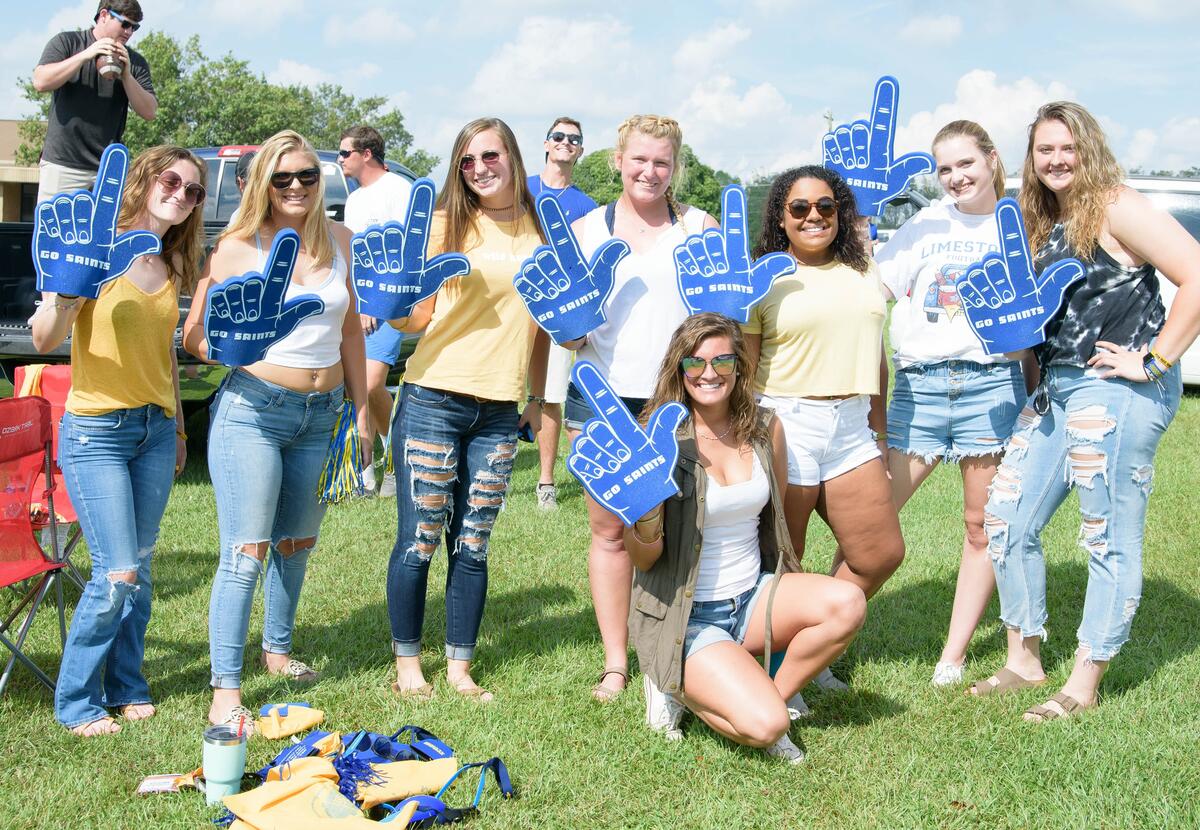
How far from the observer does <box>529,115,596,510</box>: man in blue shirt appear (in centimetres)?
631

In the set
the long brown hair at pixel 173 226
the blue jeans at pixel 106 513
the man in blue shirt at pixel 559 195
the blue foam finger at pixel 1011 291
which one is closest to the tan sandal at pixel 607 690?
the blue jeans at pixel 106 513

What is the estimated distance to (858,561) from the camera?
366cm

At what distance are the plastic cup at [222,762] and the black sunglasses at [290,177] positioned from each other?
160 centimetres

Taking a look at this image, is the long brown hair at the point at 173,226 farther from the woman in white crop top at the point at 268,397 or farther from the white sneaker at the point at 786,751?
the white sneaker at the point at 786,751

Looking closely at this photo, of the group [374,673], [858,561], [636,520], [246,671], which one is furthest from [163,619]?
[858,561]

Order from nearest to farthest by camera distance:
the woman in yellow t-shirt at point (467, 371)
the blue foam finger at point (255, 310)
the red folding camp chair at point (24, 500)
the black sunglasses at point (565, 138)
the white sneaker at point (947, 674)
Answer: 1. the blue foam finger at point (255, 310)
2. the woman in yellow t-shirt at point (467, 371)
3. the red folding camp chair at point (24, 500)
4. the white sneaker at point (947, 674)
5. the black sunglasses at point (565, 138)

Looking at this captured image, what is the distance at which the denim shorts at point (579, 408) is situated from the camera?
3531 mm

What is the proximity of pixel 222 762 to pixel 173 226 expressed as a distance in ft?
5.45

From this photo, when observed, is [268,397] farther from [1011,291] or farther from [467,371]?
[1011,291]

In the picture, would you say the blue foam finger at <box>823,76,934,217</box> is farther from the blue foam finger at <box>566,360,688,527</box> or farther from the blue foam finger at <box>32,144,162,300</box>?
the blue foam finger at <box>32,144,162,300</box>

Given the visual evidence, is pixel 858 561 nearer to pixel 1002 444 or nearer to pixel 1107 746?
pixel 1002 444

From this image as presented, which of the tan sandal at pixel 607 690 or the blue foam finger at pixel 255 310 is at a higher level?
the blue foam finger at pixel 255 310


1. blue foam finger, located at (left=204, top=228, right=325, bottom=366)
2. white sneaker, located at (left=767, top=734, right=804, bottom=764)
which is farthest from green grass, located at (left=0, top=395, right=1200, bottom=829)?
blue foam finger, located at (left=204, top=228, right=325, bottom=366)

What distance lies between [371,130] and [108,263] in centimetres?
384
